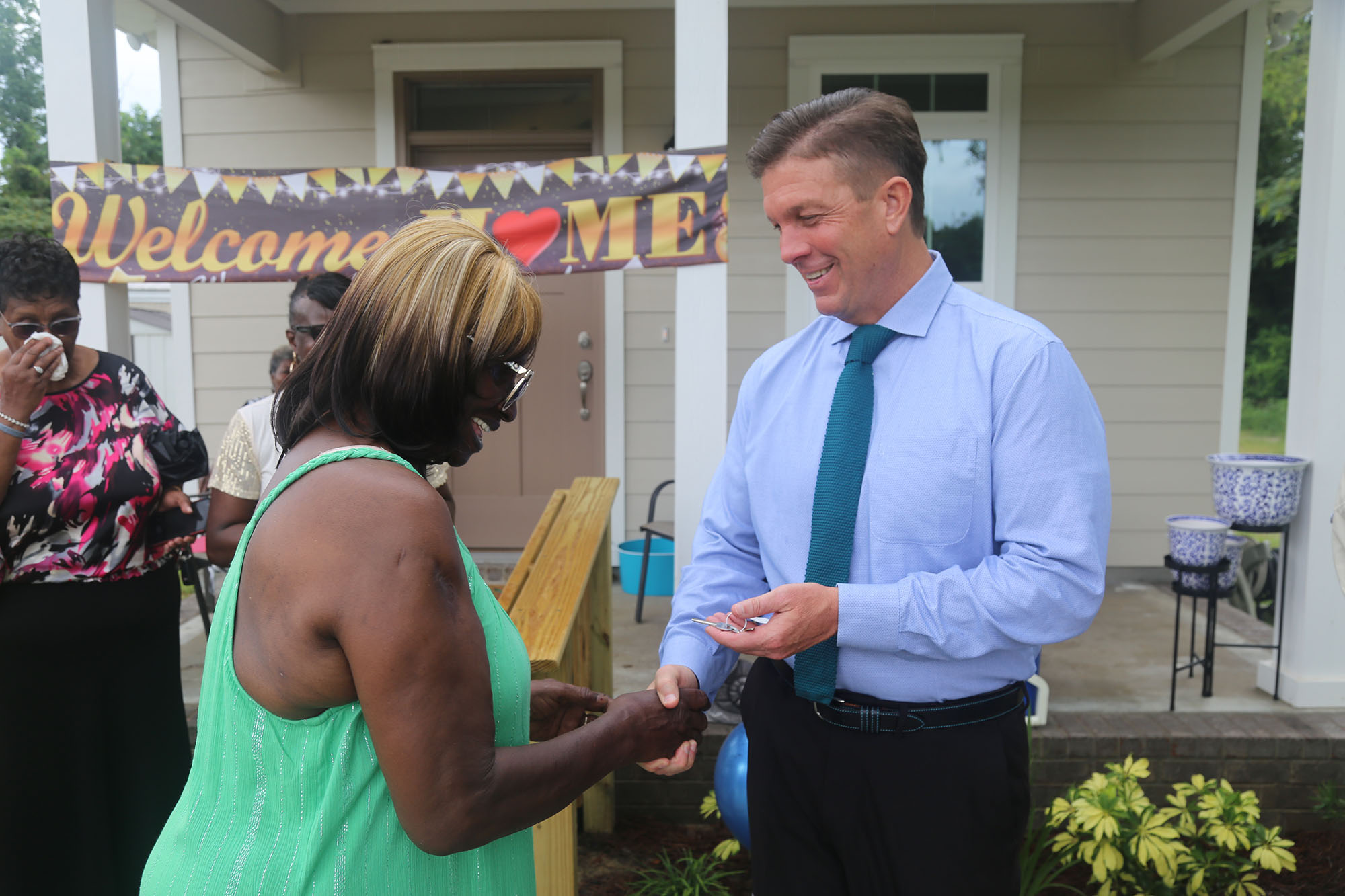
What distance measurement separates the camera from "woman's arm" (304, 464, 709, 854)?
100 cm

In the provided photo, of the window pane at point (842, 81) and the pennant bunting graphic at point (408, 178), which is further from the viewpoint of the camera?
the window pane at point (842, 81)

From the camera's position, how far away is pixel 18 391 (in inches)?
89.2

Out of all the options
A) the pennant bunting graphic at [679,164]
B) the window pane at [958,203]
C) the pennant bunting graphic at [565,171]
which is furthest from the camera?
the window pane at [958,203]

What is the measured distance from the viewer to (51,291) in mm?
2379

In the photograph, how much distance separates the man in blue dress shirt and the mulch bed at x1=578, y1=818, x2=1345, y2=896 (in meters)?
1.48

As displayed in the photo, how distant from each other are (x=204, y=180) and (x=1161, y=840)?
397cm

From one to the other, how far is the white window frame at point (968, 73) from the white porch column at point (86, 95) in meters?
3.36

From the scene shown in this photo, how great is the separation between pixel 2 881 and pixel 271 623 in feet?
6.38

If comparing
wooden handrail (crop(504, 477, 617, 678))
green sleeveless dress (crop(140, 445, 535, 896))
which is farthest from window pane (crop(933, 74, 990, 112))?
green sleeveless dress (crop(140, 445, 535, 896))

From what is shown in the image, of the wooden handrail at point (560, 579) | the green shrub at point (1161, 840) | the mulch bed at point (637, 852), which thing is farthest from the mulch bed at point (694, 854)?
the wooden handrail at point (560, 579)

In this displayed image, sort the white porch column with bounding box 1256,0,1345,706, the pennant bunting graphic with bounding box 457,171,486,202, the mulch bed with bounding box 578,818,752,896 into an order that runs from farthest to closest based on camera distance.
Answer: the pennant bunting graphic with bounding box 457,171,486,202 → the white porch column with bounding box 1256,0,1345,706 → the mulch bed with bounding box 578,818,752,896

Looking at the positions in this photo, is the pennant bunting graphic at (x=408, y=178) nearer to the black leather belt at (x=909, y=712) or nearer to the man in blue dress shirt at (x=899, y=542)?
the man in blue dress shirt at (x=899, y=542)

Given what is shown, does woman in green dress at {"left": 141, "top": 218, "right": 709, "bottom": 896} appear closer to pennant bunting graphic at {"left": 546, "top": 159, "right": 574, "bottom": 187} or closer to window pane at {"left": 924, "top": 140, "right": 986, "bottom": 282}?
pennant bunting graphic at {"left": 546, "top": 159, "right": 574, "bottom": 187}

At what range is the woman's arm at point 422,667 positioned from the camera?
996mm
